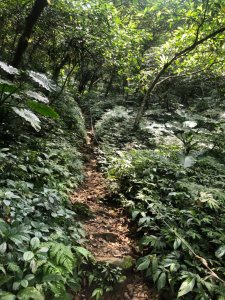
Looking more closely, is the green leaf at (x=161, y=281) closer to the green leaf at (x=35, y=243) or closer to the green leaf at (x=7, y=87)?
the green leaf at (x=35, y=243)

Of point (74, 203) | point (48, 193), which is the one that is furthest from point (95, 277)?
point (74, 203)

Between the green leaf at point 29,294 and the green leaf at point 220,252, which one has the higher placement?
the green leaf at point 220,252

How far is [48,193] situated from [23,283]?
1362 millimetres

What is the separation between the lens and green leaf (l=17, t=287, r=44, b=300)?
80.0 inches

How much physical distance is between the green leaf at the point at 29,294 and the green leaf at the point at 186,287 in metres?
1.50

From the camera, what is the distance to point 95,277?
9.72 feet

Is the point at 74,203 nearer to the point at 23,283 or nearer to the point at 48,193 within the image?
the point at 48,193

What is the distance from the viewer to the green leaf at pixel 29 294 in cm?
203

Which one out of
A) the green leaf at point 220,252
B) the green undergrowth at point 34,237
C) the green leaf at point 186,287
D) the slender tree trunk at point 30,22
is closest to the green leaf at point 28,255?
the green undergrowth at point 34,237

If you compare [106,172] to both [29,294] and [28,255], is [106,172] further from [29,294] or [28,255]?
[29,294]

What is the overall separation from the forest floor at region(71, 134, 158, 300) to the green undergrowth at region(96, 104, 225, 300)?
16 centimetres

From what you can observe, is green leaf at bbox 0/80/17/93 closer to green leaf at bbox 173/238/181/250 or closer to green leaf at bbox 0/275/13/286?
green leaf at bbox 0/275/13/286

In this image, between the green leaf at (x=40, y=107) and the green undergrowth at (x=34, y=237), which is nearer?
the green undergrowth at (x=34, y=237)

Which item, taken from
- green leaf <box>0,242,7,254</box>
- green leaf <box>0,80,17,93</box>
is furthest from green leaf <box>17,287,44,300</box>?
green leaf <box>0,80,17,93</box>
